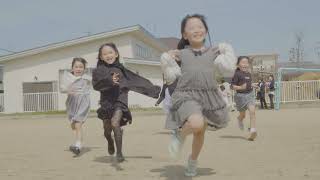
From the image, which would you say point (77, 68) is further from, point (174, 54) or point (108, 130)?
point (174, 54)

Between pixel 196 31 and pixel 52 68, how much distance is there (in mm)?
29295

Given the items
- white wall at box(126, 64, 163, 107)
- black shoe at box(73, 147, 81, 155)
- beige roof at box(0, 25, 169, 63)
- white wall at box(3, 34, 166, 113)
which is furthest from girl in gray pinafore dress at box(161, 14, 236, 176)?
beige roof at box(0, 25, 169, 63)

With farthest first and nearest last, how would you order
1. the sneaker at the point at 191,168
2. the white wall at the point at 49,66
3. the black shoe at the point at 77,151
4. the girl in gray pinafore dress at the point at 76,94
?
the white wall at the point at 49,66 → the girl in gray pinafore dress at the point at 76,94 → the black shoe at the point at 77,151 → the sneaker at the point at 191,168

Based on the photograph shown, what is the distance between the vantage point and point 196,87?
5957 millimetres

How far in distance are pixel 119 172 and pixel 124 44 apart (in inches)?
1094

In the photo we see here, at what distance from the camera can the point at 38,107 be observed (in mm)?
33250

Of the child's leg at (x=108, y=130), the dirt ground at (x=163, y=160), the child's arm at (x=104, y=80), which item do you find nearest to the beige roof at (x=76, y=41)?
the dirt ground at (x=163, y=160)

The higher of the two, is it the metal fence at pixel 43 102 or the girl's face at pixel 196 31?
the girl's face at pixel 196 31

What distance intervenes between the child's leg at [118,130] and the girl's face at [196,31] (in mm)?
1896

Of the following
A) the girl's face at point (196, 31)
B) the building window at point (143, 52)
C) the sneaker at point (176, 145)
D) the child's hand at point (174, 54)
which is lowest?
the sneaker at point (176, 145)

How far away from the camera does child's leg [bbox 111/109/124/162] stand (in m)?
7.50

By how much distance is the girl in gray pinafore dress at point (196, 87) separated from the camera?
590cm

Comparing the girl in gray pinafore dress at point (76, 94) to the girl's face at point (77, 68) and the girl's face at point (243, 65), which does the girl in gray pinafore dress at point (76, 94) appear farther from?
the girl's face at point (243, 65)

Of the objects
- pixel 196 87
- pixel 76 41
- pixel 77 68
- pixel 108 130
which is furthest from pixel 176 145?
pixel 76 41
